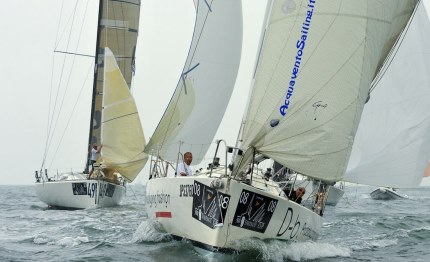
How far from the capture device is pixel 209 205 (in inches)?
430

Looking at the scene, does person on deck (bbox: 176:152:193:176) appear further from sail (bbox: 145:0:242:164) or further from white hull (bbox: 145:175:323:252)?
sail (bbox: 145:0:242:164)

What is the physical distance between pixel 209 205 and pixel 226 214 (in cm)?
36

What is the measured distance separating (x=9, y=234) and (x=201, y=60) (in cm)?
588

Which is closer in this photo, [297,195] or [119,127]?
[297,195]

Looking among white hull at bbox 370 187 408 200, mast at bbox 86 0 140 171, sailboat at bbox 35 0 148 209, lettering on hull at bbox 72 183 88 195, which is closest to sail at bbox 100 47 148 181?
sailboat at bbox 35 0 148 209

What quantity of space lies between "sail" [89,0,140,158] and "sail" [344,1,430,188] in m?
14.4

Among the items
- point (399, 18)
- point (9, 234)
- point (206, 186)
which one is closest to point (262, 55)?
point (206, 186)

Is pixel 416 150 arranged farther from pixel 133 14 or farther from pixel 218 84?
pixel 133 14

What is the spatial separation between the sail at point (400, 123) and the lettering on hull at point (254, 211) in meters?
4.39

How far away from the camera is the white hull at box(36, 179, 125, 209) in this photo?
23.6m

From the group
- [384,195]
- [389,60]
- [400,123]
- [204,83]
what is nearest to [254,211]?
[400,123]

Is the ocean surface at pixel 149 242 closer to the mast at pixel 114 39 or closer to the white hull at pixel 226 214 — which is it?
the white hull at pixel 226 214

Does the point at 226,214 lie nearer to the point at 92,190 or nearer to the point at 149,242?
the point at 149,242

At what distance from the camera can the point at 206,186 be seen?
11.0 m
